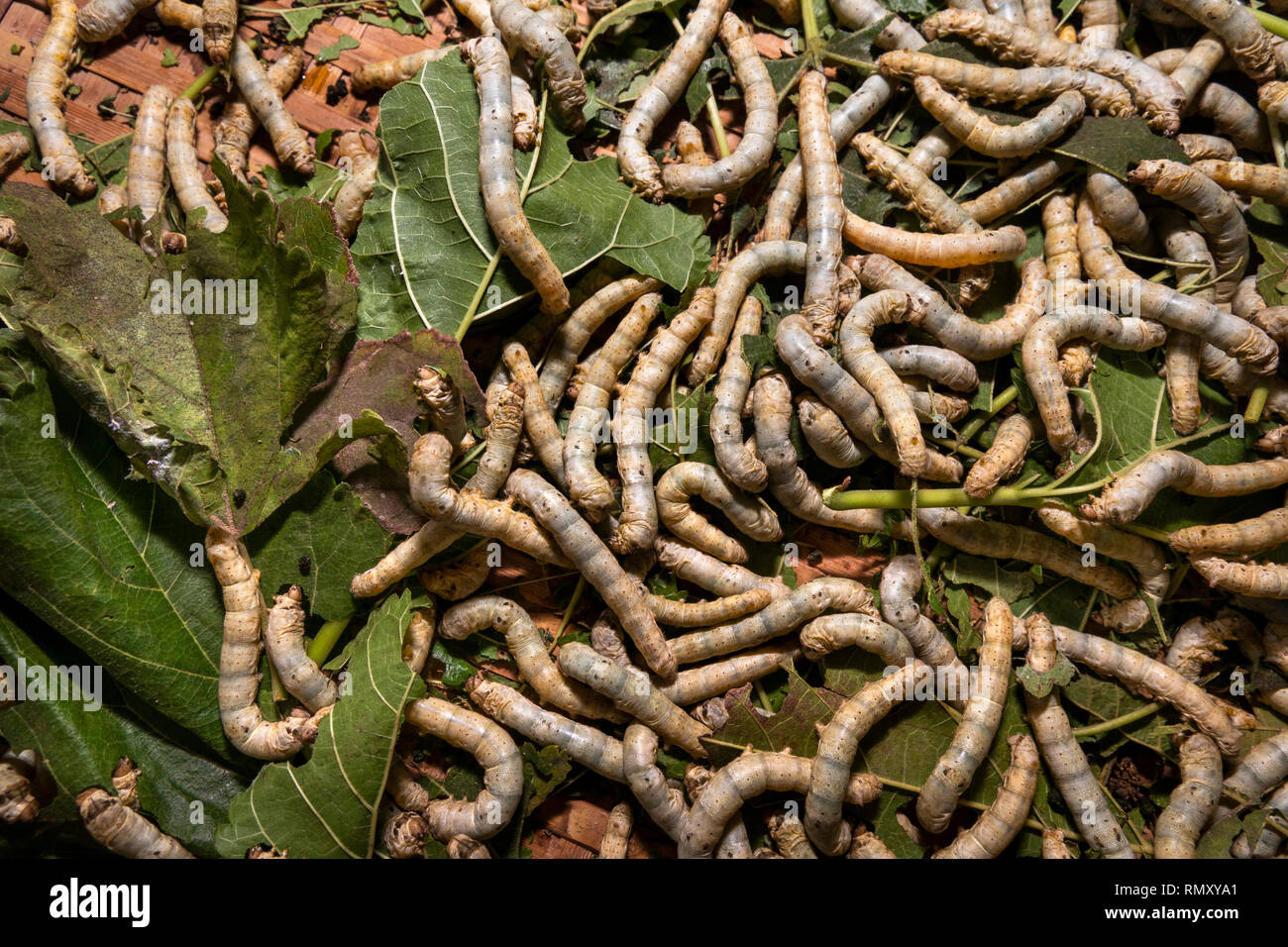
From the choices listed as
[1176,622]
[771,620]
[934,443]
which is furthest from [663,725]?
[1176,622]

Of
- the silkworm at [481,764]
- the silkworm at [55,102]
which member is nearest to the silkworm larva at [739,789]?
the silkworm at [481,764]

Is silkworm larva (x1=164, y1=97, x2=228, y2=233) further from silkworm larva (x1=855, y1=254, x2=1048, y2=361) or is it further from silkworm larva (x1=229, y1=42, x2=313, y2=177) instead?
silkworm larva (x1=855, y1=254, x2=1048, y2=361)

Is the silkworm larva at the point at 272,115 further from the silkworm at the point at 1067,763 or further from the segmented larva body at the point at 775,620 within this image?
the silkworm at the point at 1067,763

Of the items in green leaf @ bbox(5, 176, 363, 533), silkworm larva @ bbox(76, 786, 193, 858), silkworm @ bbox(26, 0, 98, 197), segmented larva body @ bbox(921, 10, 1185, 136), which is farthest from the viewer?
segmented larva body @ bbox(921, 10, 1185, 136)

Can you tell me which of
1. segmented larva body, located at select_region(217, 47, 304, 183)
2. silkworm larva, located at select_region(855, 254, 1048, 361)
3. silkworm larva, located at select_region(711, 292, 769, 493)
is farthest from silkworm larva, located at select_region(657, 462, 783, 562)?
segmented larva body, located at select_region(217, 47, 304, 183)

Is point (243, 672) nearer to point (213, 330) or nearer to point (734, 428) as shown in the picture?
point (213, 330)

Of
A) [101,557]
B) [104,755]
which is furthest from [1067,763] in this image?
[101,557]
